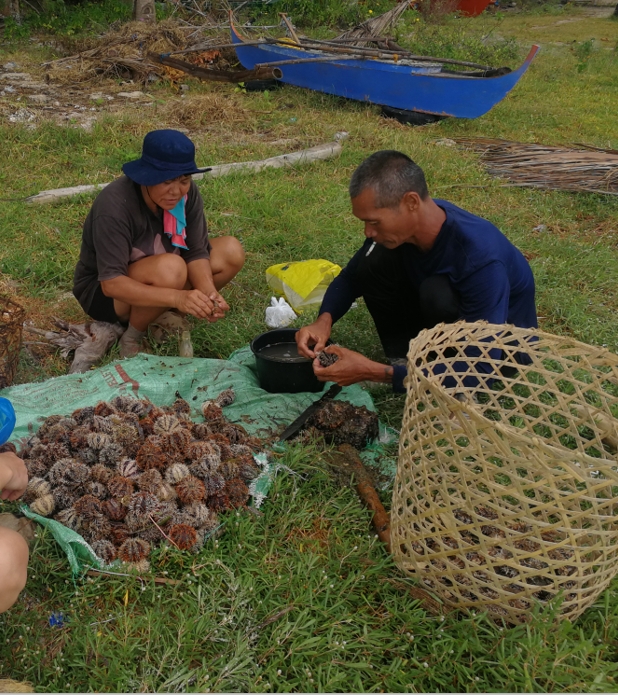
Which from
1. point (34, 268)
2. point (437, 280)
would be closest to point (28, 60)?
point (34, 268)

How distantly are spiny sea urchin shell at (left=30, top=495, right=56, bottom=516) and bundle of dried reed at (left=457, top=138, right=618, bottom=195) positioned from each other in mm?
5400

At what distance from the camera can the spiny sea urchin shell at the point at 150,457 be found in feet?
8.26

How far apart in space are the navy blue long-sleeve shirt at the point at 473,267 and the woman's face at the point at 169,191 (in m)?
1.13

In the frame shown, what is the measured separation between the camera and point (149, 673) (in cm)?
190

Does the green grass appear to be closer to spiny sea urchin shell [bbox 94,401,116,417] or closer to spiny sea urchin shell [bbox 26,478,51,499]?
spiny sea urchin shell [bbox 26,478,51,499]

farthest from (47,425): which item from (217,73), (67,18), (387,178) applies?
(67,18)

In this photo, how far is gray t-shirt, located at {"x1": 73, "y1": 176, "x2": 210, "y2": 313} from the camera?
316 cm

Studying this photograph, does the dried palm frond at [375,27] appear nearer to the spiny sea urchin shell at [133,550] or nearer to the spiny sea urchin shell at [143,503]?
the spiny sea urchin shell at [143,503]

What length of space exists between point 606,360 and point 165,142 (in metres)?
2.19

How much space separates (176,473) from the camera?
247 centimetres

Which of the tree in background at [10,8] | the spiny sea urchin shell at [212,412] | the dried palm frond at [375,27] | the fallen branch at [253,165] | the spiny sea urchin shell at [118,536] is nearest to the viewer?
the spiny sea urchin shell at [118,536]

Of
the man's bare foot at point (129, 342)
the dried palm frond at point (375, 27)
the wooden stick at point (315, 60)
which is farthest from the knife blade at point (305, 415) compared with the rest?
the dried palm frond at point (375, 27)

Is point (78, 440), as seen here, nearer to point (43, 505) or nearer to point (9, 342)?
point (43, 505)

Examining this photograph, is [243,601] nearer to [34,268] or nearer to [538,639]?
[538,639]
